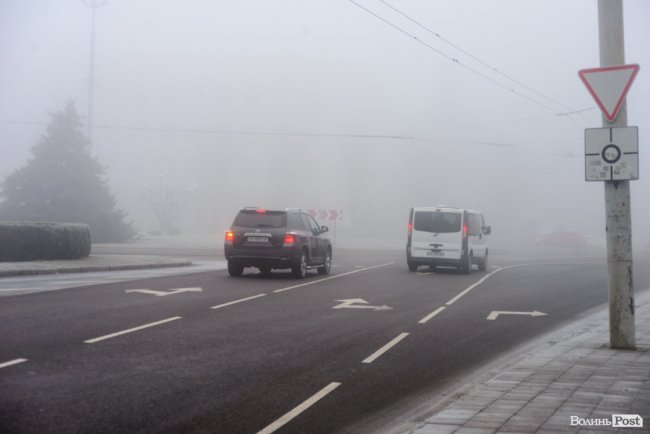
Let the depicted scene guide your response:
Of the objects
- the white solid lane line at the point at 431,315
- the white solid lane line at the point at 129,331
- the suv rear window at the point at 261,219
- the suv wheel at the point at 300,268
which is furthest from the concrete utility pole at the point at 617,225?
the suv rear window at the point at 261,219

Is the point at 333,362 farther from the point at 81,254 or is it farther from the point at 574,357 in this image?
the point at 81,254

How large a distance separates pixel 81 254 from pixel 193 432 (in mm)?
20223

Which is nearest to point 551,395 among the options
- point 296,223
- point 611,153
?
point 611,153

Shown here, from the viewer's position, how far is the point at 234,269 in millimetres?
19156

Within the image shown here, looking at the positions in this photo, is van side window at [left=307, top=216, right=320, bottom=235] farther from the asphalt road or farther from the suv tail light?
the asphalt road

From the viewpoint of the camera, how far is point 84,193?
159 feet

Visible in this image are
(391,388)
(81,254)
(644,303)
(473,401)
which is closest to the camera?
(473,401)

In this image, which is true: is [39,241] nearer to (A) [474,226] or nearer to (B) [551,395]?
(A) [474,226]

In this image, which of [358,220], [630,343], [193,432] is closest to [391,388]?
[193,432]

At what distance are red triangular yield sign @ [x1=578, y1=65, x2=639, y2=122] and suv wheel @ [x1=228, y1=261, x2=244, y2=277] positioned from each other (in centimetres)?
1209

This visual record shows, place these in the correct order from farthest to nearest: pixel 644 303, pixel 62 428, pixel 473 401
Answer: pixel 644 303, pixel 473 401, pixel 62 428

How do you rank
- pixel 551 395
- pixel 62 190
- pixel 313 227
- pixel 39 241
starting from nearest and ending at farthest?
1. pixel 551 395
2. pixel 313 227
3. pixel 39 241
4. pixel 62 190

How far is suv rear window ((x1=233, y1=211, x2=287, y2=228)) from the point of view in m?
18.7

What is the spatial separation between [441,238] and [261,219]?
6.91 m
